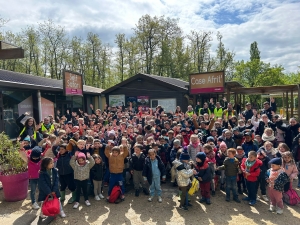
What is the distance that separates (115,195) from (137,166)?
0.89m

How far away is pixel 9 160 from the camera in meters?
5.43

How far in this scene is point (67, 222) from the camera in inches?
176

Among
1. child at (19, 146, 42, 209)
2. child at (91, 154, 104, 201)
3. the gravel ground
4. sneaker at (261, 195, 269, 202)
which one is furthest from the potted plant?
A: sneaker at (261, 195, 269, 202)

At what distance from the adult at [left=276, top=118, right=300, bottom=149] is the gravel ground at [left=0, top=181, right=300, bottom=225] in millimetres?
2481

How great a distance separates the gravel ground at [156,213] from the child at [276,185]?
172 millimetres

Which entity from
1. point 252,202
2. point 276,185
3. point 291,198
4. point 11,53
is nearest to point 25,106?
point 11,53

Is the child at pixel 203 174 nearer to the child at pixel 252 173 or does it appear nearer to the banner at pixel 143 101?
the child at pixel 252 173

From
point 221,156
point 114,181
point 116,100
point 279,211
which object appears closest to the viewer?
point 279,211

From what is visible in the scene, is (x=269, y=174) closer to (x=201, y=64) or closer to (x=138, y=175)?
(x=138, y=175)

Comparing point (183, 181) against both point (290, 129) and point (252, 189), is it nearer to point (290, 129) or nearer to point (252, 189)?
point (252, 189)

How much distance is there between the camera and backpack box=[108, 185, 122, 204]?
17.4ft

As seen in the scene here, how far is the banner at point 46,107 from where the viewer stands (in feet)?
44.8

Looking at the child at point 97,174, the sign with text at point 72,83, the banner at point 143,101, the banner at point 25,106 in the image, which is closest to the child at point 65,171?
the child at point 97,174

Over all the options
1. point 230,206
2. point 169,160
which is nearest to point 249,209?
point 230,206
